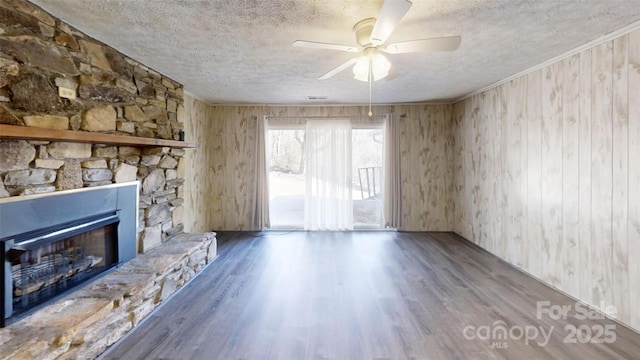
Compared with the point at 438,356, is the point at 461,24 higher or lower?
higher

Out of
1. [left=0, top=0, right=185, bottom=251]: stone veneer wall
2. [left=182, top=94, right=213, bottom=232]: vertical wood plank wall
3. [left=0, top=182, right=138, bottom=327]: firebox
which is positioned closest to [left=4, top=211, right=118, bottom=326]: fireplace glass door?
[left=0, top=182, right=138, bottom=327]: firebox

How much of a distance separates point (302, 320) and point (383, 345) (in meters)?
0.71

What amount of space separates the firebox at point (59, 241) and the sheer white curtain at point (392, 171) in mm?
3979

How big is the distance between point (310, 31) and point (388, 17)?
33.3 inches

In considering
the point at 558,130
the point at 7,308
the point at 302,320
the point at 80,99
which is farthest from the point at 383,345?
the point at 80,99

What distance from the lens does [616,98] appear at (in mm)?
2416

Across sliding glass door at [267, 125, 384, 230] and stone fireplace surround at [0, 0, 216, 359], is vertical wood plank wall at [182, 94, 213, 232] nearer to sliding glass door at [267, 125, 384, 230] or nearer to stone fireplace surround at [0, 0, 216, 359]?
stone fireplace surround at [0, 0, 216, 359]

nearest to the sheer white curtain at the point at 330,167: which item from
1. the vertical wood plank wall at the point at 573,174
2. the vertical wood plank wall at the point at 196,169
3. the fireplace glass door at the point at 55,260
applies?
the vertical wood plank wall at the point at 196,169

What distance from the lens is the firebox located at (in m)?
1.79

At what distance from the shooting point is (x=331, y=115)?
17.7ft

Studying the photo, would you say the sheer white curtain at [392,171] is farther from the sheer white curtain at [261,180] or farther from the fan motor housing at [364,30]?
the fan motor housing at [364,30]

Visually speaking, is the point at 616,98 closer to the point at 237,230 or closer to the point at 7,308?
the point at 7,308

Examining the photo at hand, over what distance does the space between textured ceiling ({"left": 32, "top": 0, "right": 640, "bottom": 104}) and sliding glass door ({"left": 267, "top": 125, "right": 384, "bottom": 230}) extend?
6.06 feet

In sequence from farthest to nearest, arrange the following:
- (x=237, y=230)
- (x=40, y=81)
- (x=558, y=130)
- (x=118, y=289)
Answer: (x=237, y=230) → (x=558, y=130) → (x=118, y=289) → (x=40, y=81)
